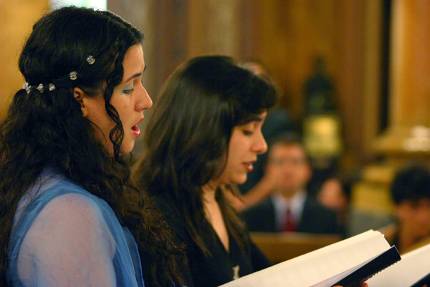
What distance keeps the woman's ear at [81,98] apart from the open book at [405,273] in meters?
0.93

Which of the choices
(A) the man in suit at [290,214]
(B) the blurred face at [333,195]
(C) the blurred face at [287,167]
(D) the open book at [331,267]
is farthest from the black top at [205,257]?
(B) the blurred face at [333,195]

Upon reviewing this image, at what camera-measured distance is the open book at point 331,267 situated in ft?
6.81

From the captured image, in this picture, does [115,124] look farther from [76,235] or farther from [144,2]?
[144,2]

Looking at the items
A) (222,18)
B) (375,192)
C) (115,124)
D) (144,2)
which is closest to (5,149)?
(115,124)

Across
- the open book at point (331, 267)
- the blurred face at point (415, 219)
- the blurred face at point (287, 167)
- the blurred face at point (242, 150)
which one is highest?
the blurred face at point (242, 150)

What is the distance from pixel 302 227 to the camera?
18.9 ft

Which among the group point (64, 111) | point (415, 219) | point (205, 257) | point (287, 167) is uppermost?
point (64, 111)

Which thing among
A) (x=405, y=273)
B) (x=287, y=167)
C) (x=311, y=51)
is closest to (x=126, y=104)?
(x=405, y=273)

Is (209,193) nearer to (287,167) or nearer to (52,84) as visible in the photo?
(52,84)

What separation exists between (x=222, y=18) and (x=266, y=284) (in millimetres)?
7080

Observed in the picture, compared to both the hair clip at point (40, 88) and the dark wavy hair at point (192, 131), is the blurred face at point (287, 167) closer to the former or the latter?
the dark wavy hair at point (192, 131)

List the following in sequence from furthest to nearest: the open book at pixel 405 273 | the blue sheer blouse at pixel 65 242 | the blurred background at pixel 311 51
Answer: the blurred background at pixel 311 51
the open book at pixel 405 273
the blue sheer blouse at pixel 65 242

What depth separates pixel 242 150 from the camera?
2693mm

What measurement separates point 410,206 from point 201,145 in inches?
76.6
